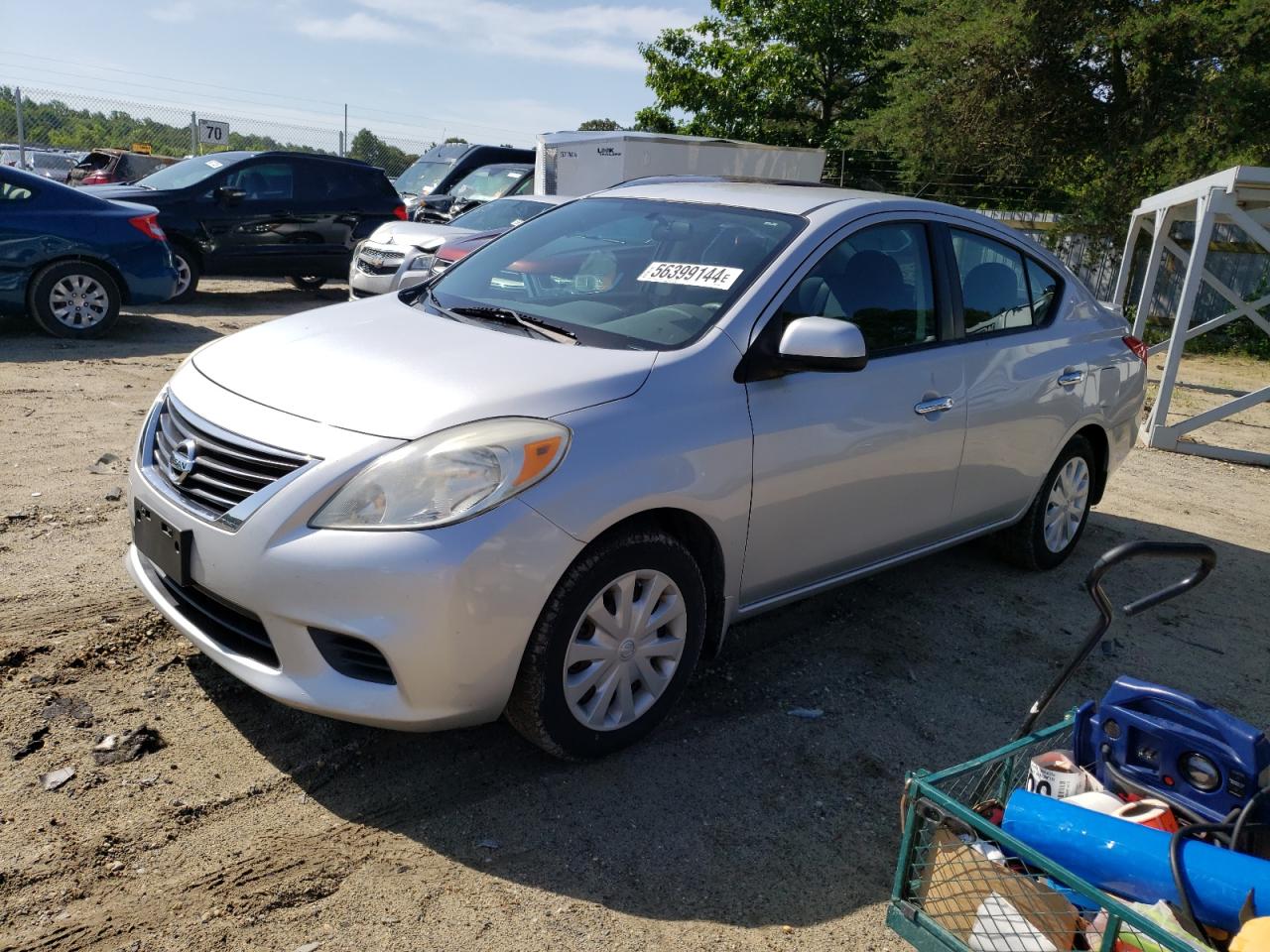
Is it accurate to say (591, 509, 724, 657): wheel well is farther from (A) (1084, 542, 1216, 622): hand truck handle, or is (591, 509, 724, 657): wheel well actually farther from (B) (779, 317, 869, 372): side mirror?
(A) (1084, 542, 1216, 622): hand truck handle

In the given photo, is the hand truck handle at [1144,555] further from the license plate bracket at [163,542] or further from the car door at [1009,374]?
the license plate bracket at [163,542]

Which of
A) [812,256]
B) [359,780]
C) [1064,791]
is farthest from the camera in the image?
[812,256]

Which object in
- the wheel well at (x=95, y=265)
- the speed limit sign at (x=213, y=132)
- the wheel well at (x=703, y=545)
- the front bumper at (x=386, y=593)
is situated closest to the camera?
the front bumper at (x=386, y=593)

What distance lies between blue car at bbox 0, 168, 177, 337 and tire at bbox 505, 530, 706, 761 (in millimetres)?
7946

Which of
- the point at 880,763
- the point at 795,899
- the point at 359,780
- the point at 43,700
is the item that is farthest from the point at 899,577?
the point at 43,700

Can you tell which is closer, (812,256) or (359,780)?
(359,780)

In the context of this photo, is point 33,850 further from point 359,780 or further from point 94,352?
point 94,352

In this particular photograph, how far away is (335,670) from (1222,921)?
6.99 ft

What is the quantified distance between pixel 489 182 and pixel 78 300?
808 centimetres

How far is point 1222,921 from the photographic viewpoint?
209cm

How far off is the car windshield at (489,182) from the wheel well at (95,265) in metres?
6.97

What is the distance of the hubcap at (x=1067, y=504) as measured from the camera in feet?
17.4

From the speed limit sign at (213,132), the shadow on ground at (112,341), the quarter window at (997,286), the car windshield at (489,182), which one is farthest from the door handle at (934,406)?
the speed limit sign at (213,132)

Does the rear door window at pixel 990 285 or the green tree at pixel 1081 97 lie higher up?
the green tree at pixel 1081 97
